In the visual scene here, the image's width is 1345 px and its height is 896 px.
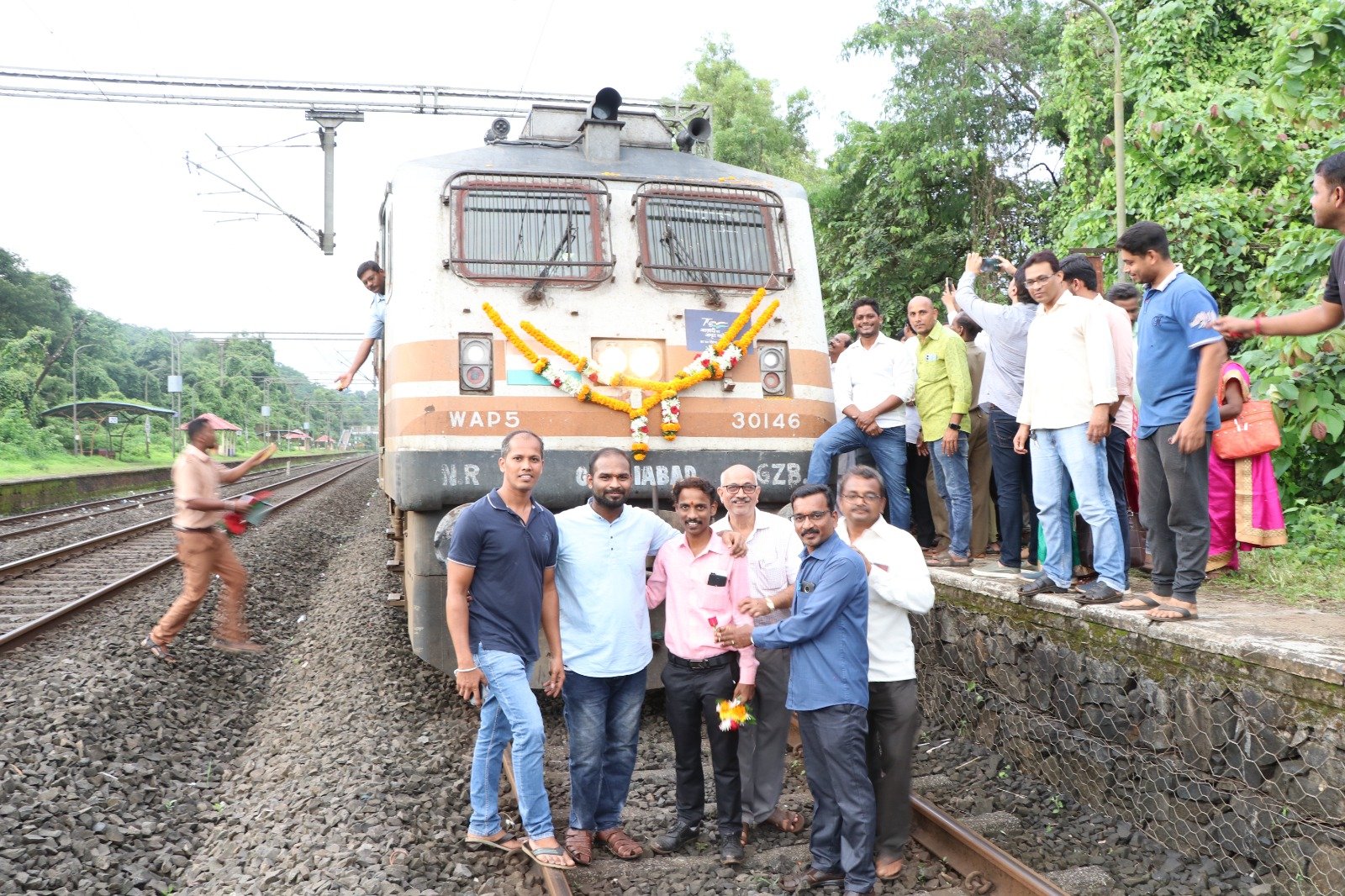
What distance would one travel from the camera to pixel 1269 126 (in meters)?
8.08

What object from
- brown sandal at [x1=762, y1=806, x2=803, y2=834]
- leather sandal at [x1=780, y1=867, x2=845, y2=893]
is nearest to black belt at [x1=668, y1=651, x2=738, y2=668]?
brown sandal at [x1=762, y1=806, x2=803, y2=834]

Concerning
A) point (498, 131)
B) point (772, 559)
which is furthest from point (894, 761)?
point (498, 131)

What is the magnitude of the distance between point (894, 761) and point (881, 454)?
3043 millimetres

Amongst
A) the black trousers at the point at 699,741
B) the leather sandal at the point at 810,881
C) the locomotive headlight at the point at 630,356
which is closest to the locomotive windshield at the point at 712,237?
the locomotive headlight at the point at 630,356

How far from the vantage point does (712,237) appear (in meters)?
7.12

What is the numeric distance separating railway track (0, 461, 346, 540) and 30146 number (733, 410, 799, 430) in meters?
12.2

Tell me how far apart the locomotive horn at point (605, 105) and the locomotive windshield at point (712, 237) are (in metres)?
0.70

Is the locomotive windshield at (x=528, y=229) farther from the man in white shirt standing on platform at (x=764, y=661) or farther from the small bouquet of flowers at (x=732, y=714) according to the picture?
the small bouquet of flowers at (x=732, y=714)

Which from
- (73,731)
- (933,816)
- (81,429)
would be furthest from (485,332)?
(81,429)

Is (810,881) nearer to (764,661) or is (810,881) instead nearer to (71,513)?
(764,661)

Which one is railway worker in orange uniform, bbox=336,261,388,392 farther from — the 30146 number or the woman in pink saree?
Result: the woman in pink saree

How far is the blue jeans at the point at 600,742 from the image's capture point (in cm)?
470

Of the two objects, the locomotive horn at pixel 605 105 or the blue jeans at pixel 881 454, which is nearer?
the blue jeans at pixel 881 454

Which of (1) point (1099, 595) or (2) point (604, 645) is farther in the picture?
(1) point (1099, 595)
